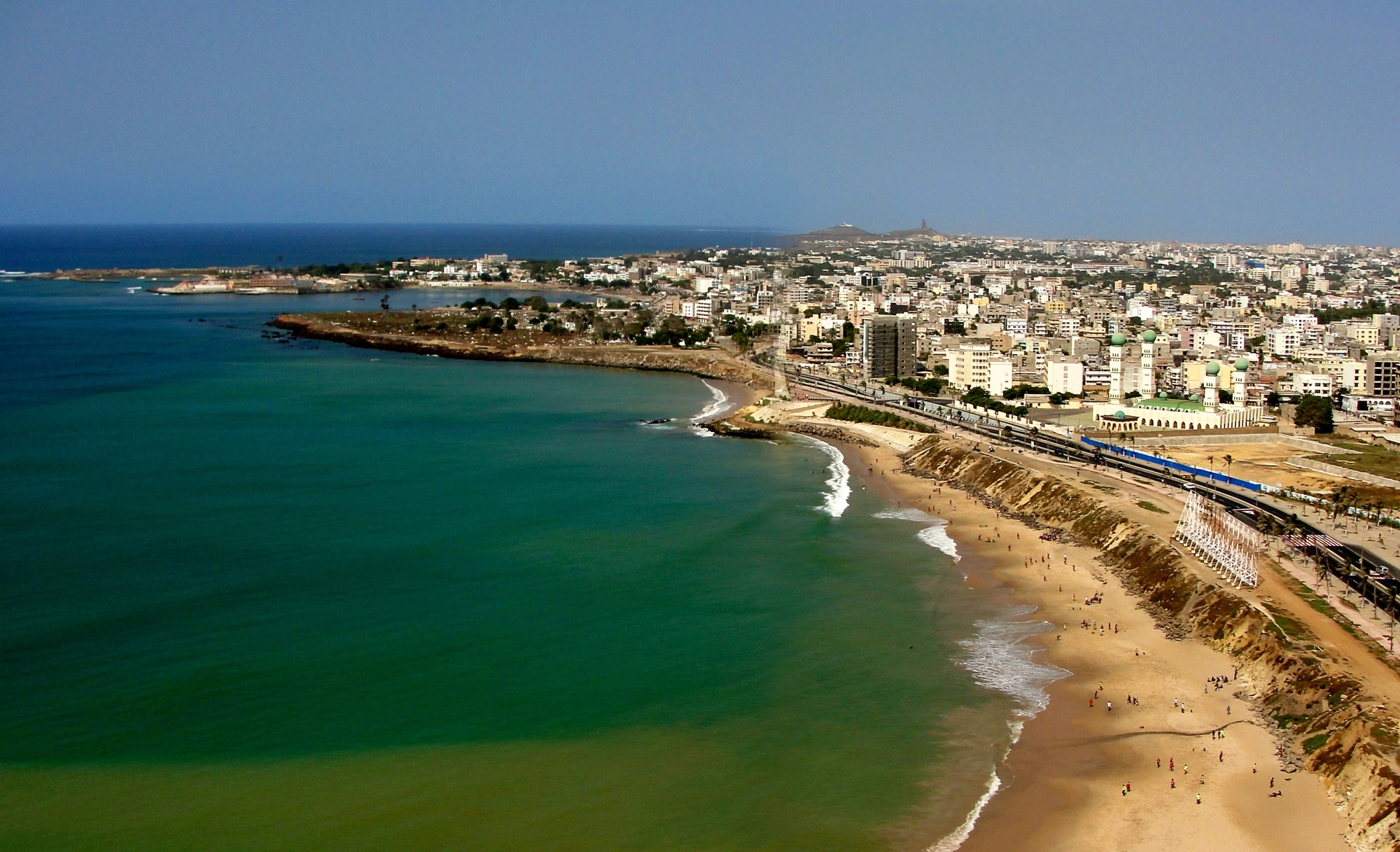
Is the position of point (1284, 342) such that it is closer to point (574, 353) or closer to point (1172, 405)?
point (1172, 405)

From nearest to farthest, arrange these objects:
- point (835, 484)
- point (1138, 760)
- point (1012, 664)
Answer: point (1138, 760) < point (1012, 664) < point (835, 484)

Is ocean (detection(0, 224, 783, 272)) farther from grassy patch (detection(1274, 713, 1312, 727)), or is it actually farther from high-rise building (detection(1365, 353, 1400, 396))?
grassy patch (detection(1274, 713, 1312, 727))

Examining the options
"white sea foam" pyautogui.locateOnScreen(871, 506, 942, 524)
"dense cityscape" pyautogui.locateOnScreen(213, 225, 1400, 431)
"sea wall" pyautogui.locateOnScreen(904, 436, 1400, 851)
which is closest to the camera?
"sea wall" pyautogui.locateOnScreen(904, 436, 1400, 851)

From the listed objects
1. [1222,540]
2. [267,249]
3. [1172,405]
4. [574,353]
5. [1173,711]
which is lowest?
[1173,711]

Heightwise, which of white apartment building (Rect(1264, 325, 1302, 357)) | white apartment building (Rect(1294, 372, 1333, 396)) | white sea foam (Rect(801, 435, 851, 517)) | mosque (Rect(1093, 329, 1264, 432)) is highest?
white apartment building (Rect(1264, 325, 1302, 357))

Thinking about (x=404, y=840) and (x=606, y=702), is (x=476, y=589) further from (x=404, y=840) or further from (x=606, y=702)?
(x=404, y=840)

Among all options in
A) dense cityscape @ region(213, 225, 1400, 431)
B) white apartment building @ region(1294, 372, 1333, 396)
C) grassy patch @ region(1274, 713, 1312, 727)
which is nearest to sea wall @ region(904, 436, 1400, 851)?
grassy patch @ region(1274, 713, 1312, 727)

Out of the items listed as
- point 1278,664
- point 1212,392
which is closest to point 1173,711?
point 1278,664

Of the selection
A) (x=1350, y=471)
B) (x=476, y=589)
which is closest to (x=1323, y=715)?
(x=476, y=589)
